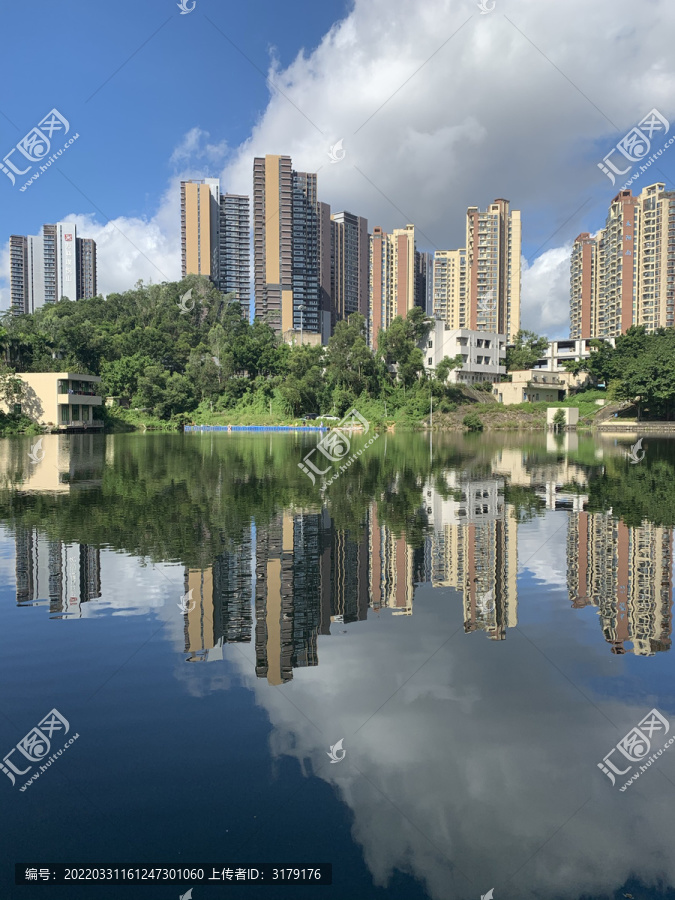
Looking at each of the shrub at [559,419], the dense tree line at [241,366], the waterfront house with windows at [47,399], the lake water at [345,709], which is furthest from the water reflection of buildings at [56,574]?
the shrub at [559,419]

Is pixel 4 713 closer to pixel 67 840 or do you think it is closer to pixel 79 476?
pixel 67 840

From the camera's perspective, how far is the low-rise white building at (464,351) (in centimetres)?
7075

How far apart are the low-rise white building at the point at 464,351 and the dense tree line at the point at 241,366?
1959 mm

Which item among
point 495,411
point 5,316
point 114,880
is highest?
Answer: point 5,316

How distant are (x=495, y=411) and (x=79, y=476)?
51847 millimetres

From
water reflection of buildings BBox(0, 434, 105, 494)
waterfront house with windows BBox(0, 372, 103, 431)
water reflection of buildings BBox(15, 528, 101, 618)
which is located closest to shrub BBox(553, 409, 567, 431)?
water reflection of buildings BBox(0, 434, 105, 494)

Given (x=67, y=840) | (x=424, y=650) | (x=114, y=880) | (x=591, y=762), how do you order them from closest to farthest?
(x=114, y=880) < (x=67, y=840) < (x=591, y=762) < (x=424, y=650)

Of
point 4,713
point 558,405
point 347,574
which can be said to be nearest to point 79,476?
point 347,574

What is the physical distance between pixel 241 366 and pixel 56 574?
65.1 meters

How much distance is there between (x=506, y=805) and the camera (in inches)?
150

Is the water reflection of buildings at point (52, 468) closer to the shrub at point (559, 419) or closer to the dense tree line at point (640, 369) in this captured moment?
the shrub at point (559, 419)

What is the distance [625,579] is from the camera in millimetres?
8516

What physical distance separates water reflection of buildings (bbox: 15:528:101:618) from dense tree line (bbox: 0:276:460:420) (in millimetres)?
54175

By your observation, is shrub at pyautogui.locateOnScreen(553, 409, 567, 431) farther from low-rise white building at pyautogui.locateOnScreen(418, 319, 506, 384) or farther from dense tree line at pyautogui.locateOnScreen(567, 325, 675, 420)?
low-rise white building at pyautogui.locateOnScreen(418, 319, 506, 384)
